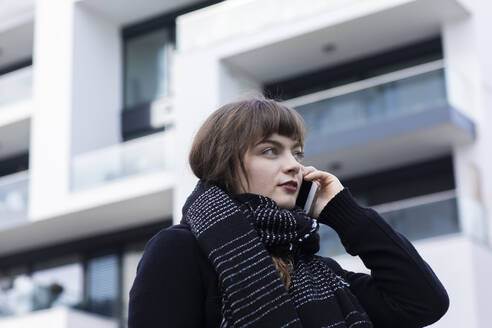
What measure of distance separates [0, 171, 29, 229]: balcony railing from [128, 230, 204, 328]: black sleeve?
1706cm

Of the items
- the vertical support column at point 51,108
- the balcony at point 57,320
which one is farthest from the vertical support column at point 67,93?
the balcony at point 57,320

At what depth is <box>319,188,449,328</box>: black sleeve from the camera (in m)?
3.23

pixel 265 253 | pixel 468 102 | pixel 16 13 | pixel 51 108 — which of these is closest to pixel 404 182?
pixel 468 102

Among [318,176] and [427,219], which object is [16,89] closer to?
[427,219]

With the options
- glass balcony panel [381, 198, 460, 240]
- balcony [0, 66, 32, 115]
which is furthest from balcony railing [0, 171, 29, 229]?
glass balcony panel [381, 198, 460, 240]

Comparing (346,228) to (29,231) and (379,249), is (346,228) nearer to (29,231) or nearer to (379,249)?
(379,249)

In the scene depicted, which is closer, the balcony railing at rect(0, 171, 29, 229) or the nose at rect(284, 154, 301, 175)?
the nose at rect(284, 154, 301, 175)

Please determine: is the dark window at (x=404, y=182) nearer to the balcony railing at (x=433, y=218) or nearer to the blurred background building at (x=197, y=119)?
the blurred background building at (x=197, y=119)

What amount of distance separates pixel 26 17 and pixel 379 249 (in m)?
19.7

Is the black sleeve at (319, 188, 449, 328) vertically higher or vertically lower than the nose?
lower

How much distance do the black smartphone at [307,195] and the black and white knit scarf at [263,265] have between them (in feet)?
0.77

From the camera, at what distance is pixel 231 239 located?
298 cm

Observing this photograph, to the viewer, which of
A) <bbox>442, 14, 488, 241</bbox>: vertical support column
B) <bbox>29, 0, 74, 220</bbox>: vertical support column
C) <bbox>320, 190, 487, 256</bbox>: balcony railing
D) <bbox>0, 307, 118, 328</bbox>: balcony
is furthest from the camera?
<bbox>29, 0, 74, 220</bbox>: vertical support column

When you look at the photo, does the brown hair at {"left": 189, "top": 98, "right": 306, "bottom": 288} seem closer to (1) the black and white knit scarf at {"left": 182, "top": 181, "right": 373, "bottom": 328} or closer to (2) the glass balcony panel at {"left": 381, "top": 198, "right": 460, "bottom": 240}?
(1) the black and white knit scarf at {"left": 182, "top": 181, "right": 373, "bottom": 328}
